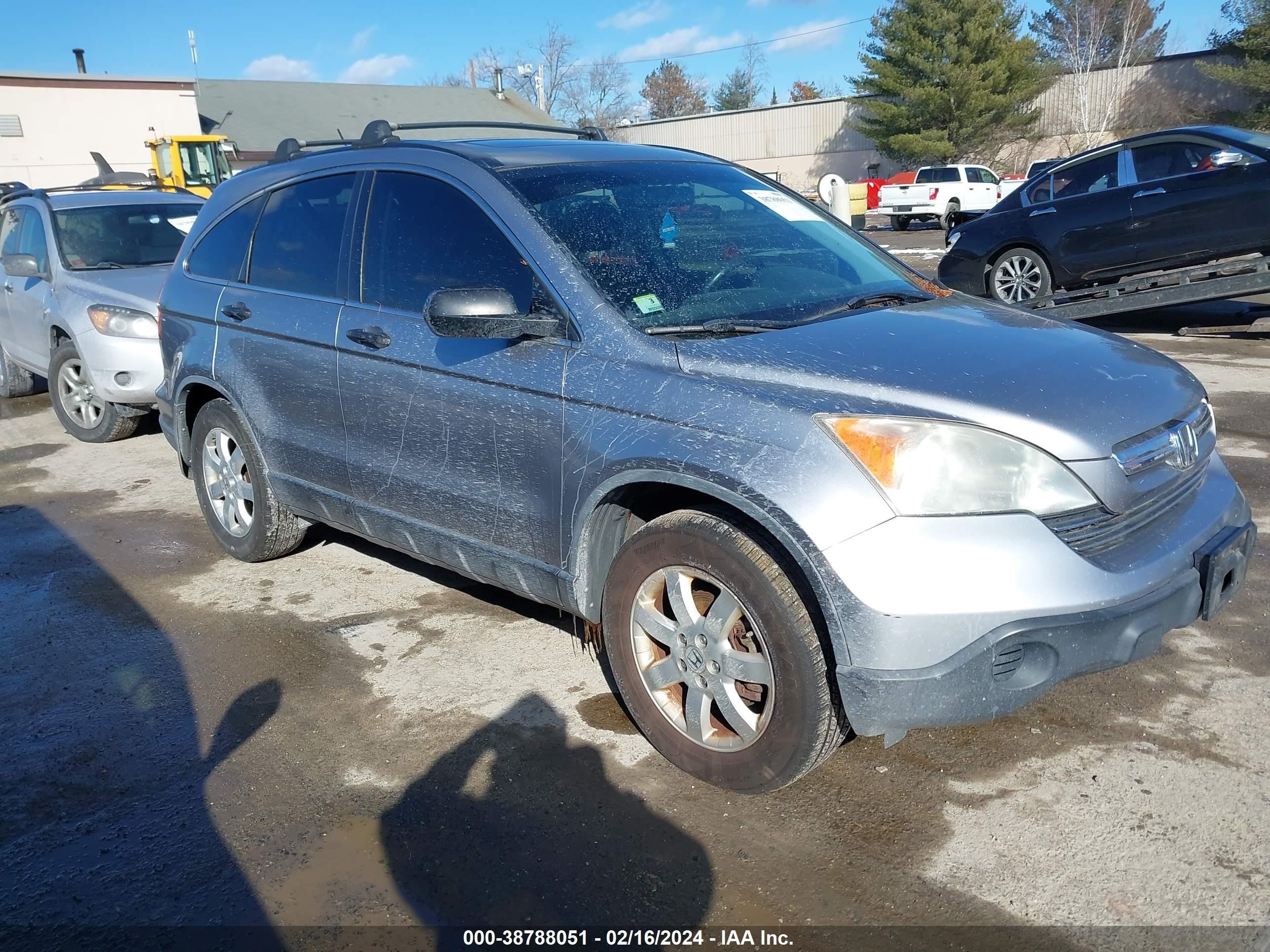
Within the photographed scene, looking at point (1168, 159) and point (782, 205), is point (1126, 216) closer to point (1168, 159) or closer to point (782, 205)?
point (1168, 159)

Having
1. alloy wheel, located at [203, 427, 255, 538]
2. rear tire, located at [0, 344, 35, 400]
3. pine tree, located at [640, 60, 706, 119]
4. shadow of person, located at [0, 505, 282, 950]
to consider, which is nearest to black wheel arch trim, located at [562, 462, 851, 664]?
shadow of person, located at [0, 505, 282, 950]

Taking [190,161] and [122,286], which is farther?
[190,161]

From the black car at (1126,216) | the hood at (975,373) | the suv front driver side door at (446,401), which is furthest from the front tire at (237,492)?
the black car at (1126,216)

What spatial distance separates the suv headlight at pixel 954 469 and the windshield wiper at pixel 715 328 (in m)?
0.62

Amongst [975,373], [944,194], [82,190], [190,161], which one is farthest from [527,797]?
[944,194]

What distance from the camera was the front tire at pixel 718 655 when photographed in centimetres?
278

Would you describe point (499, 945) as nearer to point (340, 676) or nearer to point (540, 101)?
point (340, 676)

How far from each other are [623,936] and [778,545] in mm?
1063

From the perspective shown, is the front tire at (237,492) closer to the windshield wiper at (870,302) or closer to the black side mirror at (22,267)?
the windshield wiper at (870,302)

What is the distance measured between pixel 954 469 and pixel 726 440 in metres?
0.60

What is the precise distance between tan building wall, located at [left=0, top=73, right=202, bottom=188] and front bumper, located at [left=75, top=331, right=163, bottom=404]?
3462 cm

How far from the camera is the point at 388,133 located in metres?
4.43

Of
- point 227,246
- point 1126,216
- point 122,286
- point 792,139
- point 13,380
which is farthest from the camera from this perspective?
point 792,139

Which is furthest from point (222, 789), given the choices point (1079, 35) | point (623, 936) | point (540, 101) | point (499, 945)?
point (540, 101)
